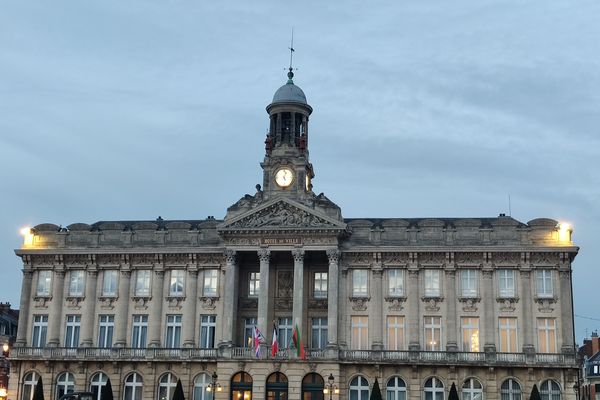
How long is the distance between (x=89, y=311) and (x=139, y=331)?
5.26 meters

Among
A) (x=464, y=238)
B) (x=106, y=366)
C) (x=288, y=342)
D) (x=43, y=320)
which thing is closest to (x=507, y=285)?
(x=464, y=238)

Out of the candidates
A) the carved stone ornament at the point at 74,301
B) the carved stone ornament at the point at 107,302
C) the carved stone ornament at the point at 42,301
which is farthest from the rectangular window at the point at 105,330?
the carved stone ornament at the point at 42,301

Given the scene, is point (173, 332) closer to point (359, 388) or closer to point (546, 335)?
point (359, 388)

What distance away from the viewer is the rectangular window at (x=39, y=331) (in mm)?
83938

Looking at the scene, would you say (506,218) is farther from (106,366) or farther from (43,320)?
(43,320)

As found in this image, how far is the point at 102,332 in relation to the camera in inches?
3285

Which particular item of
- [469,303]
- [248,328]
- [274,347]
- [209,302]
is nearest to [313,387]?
[274,347]

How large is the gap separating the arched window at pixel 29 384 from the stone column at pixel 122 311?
27.1ft

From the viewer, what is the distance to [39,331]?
84.3 metres

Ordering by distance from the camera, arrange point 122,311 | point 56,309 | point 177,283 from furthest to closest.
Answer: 1. point 56,309
2. point 177,283
3. point 122,311

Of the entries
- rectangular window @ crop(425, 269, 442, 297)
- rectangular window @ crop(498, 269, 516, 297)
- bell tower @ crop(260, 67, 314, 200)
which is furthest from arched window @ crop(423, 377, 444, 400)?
bell tower @ crop(260, 67, 314, 200)

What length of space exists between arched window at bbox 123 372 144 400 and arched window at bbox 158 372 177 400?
1.79 meters

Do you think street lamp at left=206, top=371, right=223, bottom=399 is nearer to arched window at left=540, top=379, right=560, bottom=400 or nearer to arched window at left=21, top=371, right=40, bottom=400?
arched window at left=21, top=371, right=40, bottom=400

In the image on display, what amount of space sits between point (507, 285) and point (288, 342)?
20.5 m
